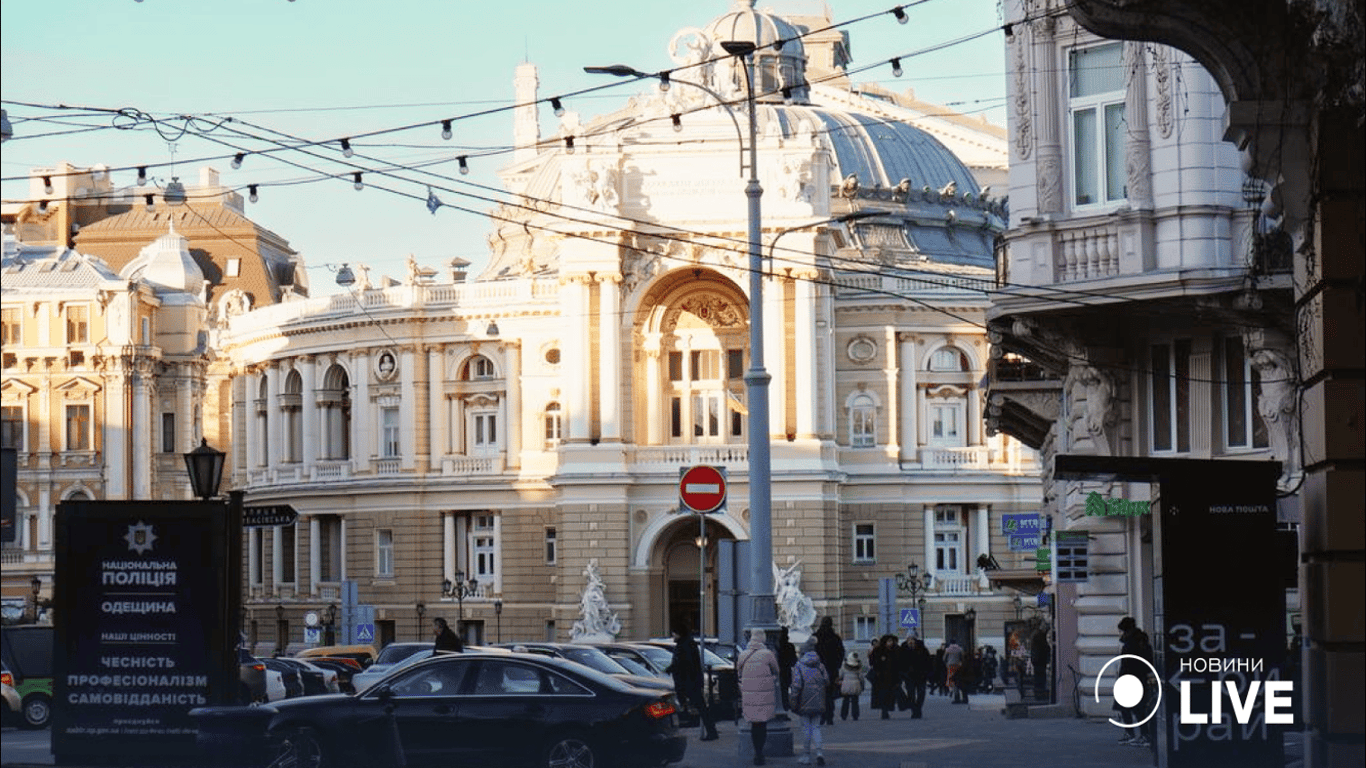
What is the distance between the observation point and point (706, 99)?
93.7 metres

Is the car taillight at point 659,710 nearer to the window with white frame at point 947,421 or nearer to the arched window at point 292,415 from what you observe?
the window with white frame at point 947,421

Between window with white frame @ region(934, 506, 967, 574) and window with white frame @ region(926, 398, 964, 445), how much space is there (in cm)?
238

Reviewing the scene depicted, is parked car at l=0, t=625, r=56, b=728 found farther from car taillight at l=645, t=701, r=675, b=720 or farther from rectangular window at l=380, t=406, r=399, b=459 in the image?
rectangular window at l=380, t=406, r=399, b=459

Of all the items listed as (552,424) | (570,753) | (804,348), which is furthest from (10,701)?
(552,424)

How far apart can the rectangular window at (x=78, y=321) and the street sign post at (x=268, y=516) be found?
274 feet

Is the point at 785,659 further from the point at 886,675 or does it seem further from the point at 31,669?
the point at 31,669

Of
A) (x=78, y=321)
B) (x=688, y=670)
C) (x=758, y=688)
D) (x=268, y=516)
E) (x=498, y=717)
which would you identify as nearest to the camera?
(x=268, y=516)

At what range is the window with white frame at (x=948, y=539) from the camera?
89.2 m

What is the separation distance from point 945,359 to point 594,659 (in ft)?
172

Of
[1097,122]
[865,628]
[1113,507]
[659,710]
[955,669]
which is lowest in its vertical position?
[865,628]

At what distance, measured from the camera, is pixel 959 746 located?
3381 cm

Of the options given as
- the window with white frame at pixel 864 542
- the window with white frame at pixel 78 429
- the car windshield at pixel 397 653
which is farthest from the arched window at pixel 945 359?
the car windshield at pixel 397 653

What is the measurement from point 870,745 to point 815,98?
8101cm

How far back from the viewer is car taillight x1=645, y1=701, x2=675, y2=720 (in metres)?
28.0
